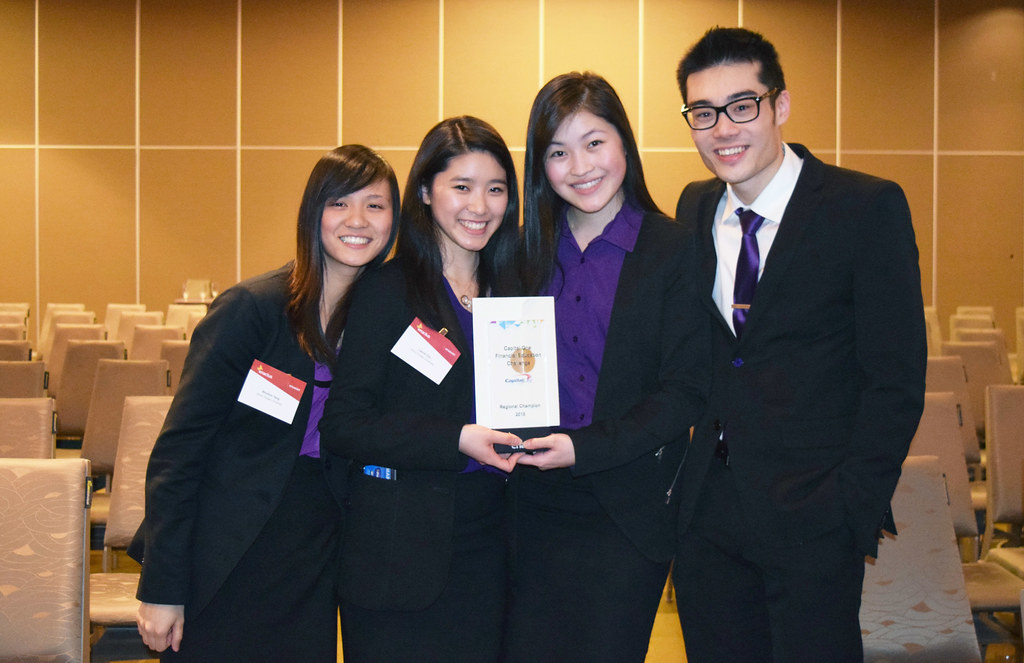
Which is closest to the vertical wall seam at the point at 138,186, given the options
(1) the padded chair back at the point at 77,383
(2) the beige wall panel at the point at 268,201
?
(2) the beige wall panel at the point at 268,201

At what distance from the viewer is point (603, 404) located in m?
1.79

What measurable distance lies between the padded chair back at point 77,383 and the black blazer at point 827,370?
445 centimetres

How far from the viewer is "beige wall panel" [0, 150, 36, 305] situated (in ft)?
39.0

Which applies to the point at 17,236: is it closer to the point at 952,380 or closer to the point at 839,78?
the point at 839,78

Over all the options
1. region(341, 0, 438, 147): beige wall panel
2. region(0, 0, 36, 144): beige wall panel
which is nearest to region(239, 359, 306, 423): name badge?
region(341, 0, 438, 147): beige wall panel

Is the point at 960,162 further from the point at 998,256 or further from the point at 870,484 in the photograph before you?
the point at 870,484

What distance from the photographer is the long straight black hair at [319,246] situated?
75.0 inches

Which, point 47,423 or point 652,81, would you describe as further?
point 652,81

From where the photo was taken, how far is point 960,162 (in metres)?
11.8

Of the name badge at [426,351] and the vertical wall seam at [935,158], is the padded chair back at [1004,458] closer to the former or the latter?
the name badge at [426,351]

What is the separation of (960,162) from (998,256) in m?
1.37

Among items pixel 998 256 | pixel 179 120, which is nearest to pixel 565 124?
pixel 179 120

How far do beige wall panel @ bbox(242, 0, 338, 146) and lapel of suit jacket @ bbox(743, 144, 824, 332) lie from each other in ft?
34.1

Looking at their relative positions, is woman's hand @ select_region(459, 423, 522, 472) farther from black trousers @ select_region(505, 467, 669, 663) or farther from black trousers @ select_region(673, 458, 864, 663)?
black trousers @ select_region(673, 458, 864, 663)
